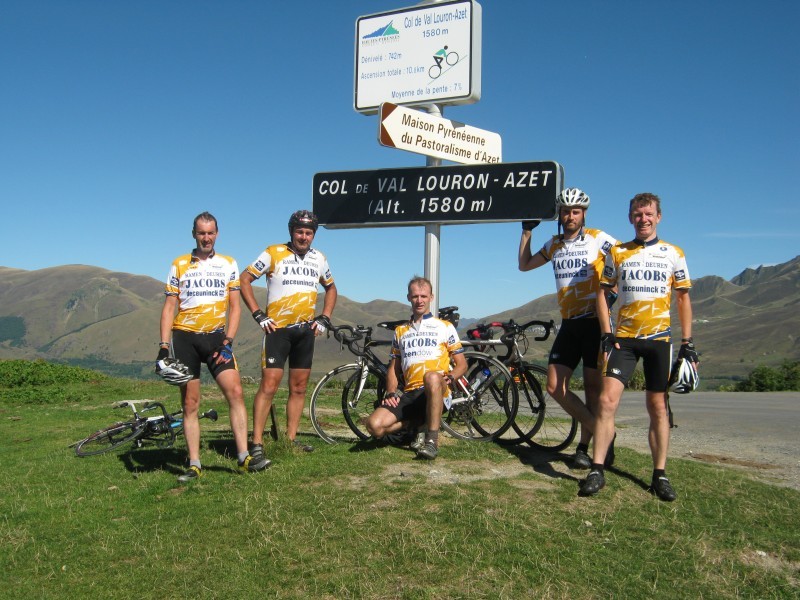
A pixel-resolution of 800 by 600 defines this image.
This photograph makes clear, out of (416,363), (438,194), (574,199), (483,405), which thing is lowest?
(483,405)

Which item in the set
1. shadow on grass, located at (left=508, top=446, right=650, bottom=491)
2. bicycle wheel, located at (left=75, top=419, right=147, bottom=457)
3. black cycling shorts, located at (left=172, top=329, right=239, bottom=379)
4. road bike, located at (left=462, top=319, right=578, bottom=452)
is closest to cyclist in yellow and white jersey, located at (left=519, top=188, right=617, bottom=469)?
shadow on grass, located at (left=508, top=446, right=650, bottom=491)

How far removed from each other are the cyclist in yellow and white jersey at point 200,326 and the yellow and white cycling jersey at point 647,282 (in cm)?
342

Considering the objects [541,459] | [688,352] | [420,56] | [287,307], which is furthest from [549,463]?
[420,56]

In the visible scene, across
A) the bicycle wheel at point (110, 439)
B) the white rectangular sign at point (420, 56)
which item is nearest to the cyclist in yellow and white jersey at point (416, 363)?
the white rectangular sign at point (420, 56)

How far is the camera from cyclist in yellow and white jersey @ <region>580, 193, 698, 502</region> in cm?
554

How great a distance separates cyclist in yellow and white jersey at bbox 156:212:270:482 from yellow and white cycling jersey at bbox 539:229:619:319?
3.05 m

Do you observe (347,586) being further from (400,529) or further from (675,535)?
(675,535)

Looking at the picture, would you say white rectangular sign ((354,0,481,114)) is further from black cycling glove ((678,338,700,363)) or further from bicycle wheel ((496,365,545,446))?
black cycling glove ((678,338,700,363))

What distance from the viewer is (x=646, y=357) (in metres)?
5.68

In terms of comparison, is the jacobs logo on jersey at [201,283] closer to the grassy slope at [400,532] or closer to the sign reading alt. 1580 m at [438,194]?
the grassy slope at [400,532]

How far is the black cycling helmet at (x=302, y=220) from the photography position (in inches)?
277

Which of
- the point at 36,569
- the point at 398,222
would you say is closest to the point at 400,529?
the point at 36,569

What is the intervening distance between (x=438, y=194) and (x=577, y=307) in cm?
225

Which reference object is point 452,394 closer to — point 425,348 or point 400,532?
point 425,348
